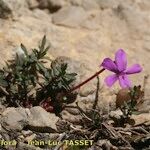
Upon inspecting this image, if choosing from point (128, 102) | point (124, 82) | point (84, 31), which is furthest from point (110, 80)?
point (84, 31)

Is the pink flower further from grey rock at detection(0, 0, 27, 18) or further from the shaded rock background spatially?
grey rock at detection(0, 0, 27, 18)

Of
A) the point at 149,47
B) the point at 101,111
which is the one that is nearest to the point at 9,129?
the point at 101,111

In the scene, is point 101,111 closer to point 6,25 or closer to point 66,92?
point 66,92

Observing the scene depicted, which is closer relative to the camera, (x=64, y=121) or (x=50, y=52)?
(x=64, y=121)

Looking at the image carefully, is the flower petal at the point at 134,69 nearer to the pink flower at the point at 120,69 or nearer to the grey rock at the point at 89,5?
the pink flower at the point at 120,69

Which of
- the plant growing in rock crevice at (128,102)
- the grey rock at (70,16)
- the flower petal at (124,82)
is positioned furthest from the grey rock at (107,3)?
the flower petal at (124,82)

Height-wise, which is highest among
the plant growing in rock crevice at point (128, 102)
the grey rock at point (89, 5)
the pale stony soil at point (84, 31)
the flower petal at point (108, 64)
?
the grey rock at point (89, 5)
